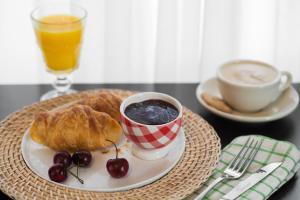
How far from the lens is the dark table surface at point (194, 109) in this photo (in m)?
1.29

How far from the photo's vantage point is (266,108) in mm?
1400

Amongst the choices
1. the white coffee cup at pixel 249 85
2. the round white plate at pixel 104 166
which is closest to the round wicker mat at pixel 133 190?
the round white plate at pixel 104 166

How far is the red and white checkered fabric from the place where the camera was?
3.54 ft

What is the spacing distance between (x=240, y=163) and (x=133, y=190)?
230mm

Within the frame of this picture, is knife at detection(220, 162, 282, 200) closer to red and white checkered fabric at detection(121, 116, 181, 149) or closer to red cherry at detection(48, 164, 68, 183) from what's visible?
red and white checkered fabric at detection(121, 116, 181, 149)

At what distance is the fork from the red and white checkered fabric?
4.8 inches

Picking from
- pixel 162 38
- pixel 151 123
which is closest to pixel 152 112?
pixel 151 123

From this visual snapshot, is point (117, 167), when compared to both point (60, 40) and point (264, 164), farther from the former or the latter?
point (60, 40)

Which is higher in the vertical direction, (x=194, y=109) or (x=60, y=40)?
(x=60, y=40)

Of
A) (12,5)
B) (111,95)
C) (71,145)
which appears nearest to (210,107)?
(111,95)

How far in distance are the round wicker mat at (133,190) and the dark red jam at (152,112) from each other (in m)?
0.09

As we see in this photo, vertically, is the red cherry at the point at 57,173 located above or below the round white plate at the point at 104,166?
above

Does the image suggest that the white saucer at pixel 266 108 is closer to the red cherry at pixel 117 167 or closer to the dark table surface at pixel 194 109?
the dark table surface at pixel 194 109

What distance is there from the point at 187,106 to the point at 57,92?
0.32 m
